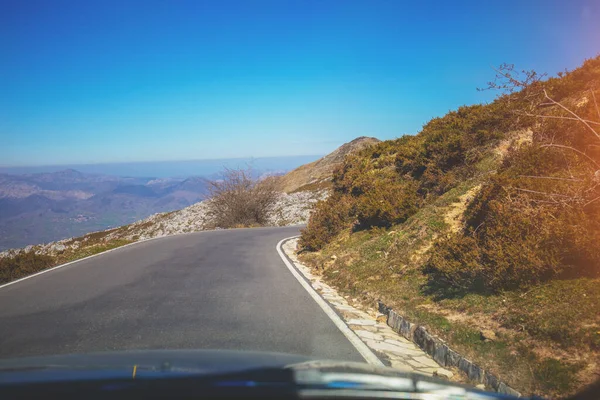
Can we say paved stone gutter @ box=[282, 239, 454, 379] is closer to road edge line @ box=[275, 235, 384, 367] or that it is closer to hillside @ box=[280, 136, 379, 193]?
road edge line @ box=[275, 235, 384, 367]

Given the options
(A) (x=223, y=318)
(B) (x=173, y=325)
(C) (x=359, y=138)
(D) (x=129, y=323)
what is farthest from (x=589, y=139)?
(C) (x=359, y=138)

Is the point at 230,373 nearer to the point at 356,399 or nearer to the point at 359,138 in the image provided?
the point at 356,399

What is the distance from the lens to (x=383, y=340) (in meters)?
5.28

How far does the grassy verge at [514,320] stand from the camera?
3613 mm

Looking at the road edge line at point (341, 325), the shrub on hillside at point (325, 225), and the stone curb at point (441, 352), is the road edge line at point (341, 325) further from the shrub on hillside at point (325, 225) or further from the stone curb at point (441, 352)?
the shrub on hillside at point (325, 225)

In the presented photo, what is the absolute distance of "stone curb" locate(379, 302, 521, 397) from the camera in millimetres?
3774

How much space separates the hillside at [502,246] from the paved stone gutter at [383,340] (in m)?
0.38

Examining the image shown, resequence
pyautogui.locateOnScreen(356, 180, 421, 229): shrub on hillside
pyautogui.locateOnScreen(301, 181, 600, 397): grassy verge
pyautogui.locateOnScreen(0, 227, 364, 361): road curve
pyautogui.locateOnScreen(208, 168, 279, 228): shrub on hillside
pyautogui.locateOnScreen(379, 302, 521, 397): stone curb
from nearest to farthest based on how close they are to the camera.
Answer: pyautogui.locateOnScreen(301, 181, 600, 397): grassy verge, pyautogui.locateOnScreen(379, 302, 521, 397): stone curb, pyautogui.locateOnScreen(0, 227, 364, 361): road curve, pyautogui.locateOnScreen(356, 180, 421, 229): shrub on hillside, pyautogui.locateOnScreen(208, 168, 279, 228): shrub on hillside

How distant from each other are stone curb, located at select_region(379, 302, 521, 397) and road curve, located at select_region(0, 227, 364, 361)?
3.41ft

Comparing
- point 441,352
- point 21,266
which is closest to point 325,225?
point 21,266

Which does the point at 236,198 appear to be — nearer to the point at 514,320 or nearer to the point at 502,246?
the point at 502,246

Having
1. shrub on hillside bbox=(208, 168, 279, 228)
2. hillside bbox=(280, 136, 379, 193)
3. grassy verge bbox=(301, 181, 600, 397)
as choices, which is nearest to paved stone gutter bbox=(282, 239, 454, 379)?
grassy verge bbox=(301, 181, 600, 397)

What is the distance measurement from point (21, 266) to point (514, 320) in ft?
42.4

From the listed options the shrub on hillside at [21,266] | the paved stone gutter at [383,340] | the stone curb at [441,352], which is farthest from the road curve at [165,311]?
the shrub on hillside at [21,266]
